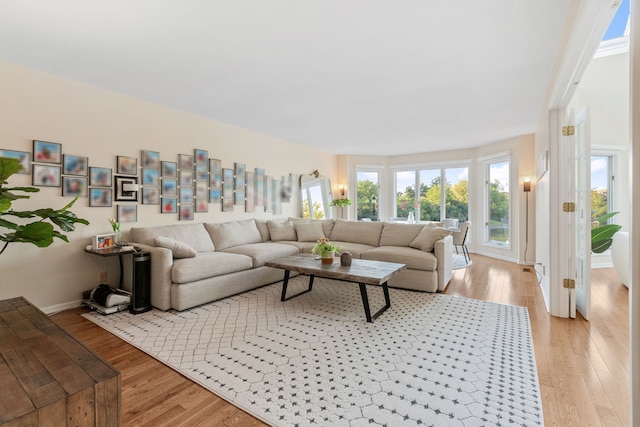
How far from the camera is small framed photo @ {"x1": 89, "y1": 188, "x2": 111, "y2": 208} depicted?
3.39m

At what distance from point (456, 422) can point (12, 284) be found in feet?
12.6

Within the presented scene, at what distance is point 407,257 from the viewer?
3.87m

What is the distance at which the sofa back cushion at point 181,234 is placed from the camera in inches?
141

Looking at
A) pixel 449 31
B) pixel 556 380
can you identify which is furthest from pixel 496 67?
pixel 556 380

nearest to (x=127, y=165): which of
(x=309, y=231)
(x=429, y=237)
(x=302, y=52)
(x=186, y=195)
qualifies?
(x=186, y=195)

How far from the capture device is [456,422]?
155 centimetres

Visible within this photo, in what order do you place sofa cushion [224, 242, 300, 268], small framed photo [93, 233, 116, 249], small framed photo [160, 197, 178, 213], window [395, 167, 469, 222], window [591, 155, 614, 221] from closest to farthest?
small framed photo [93, 233, 116, 249] → sofa cushion [224, 242, 300, 268] → small framed photo [160, 197, 178, 213] → window [591, 155, 614, 221] → window [395, 167, 469, 222]

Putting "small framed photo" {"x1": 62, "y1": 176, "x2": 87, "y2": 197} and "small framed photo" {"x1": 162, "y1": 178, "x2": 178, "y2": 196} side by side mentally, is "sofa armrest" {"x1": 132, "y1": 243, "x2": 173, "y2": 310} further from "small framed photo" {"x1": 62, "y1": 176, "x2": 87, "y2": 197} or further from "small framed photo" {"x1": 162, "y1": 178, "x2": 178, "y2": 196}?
"small framed photo" {"x1": 162, "y1": 178, "x2": 178, "y2": 196}

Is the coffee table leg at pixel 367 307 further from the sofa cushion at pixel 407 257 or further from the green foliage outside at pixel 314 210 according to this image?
the green foliage outside at pixel 314 210

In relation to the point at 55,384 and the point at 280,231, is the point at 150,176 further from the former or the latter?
the point at 55,384

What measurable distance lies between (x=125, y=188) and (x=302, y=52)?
104 inches

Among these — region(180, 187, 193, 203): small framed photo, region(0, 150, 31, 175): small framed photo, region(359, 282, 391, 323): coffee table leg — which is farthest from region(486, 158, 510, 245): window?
region(0, 150, 31, 175): small framed photo

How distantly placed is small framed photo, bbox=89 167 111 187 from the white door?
5.03 metres

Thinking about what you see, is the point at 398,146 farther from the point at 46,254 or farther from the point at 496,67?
the point at 46,254
